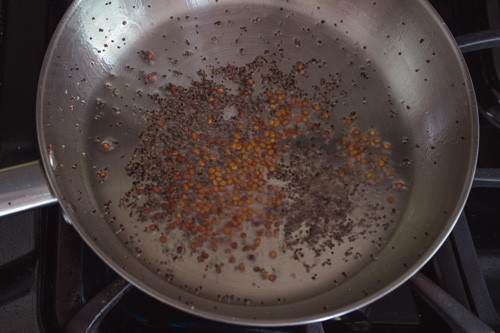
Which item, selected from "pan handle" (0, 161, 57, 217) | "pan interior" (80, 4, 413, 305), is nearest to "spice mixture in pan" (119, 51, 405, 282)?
"pan interior" (80, 4, 413, 305)

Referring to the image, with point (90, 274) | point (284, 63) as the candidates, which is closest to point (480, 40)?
point (284, 63)

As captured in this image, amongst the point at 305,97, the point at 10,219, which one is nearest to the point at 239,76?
the point at 305,97

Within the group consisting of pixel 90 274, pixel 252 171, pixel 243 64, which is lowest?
pixel 90 274

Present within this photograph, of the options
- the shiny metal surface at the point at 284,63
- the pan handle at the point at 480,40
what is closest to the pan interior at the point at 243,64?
the shiny metal surface at the point at 284,63

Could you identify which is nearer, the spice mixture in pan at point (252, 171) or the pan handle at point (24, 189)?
the pan handle at point (24, 189)

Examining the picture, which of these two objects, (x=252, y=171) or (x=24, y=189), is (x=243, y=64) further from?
(x=24, y=189)

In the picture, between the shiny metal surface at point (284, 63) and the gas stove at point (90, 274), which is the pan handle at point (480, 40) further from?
the gas stove at point (90, 274)

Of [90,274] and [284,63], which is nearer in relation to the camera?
[90,274]
